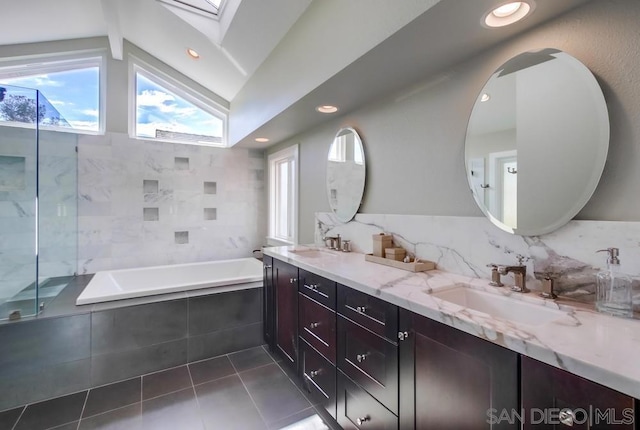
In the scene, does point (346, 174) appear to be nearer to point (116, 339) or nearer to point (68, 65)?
point (116, 339)

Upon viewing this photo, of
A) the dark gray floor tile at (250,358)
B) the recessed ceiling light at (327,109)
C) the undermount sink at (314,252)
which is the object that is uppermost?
the recessed ceiling light at (327,109)

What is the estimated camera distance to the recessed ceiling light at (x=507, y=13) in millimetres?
1164

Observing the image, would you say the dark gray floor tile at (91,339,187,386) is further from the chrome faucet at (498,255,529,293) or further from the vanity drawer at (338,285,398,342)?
the chrome faucet at (498,255,529,293)

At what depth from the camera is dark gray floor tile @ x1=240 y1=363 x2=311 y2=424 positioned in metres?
1.94

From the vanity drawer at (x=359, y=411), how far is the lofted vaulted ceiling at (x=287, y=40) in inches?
69.4

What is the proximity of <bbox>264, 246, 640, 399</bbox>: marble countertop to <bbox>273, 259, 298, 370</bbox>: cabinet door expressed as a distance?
74 cm

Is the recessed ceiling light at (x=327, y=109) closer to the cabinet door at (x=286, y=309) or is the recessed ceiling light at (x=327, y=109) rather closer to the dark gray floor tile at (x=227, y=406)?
the cabinet door at (x=286, y=309)

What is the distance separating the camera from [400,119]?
2.03 meters

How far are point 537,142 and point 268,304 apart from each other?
233cm

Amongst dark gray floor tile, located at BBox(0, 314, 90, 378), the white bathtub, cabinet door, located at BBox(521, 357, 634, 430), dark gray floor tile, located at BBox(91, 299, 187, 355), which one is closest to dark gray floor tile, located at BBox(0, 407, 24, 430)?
dark gray floor tile, located at BBox(0, 314, 90, 378)

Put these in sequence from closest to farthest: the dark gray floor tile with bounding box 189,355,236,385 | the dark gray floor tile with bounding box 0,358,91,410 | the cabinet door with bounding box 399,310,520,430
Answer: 1. the cabinet door with bounding box 399,310,520,430
2. the dark gray floor tile with bounding box 0,358,91,410
3. the dark gray floor tile with bounding box 189,355,236,385

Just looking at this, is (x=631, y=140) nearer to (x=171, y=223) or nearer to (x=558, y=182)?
(x=558, y=182)

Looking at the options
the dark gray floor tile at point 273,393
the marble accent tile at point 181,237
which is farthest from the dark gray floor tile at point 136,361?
the marble accent tile at point 181,237

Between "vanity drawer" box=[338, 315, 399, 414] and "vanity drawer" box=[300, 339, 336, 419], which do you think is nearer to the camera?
"vanity drawer" box=[338, 315, 399, 414]
